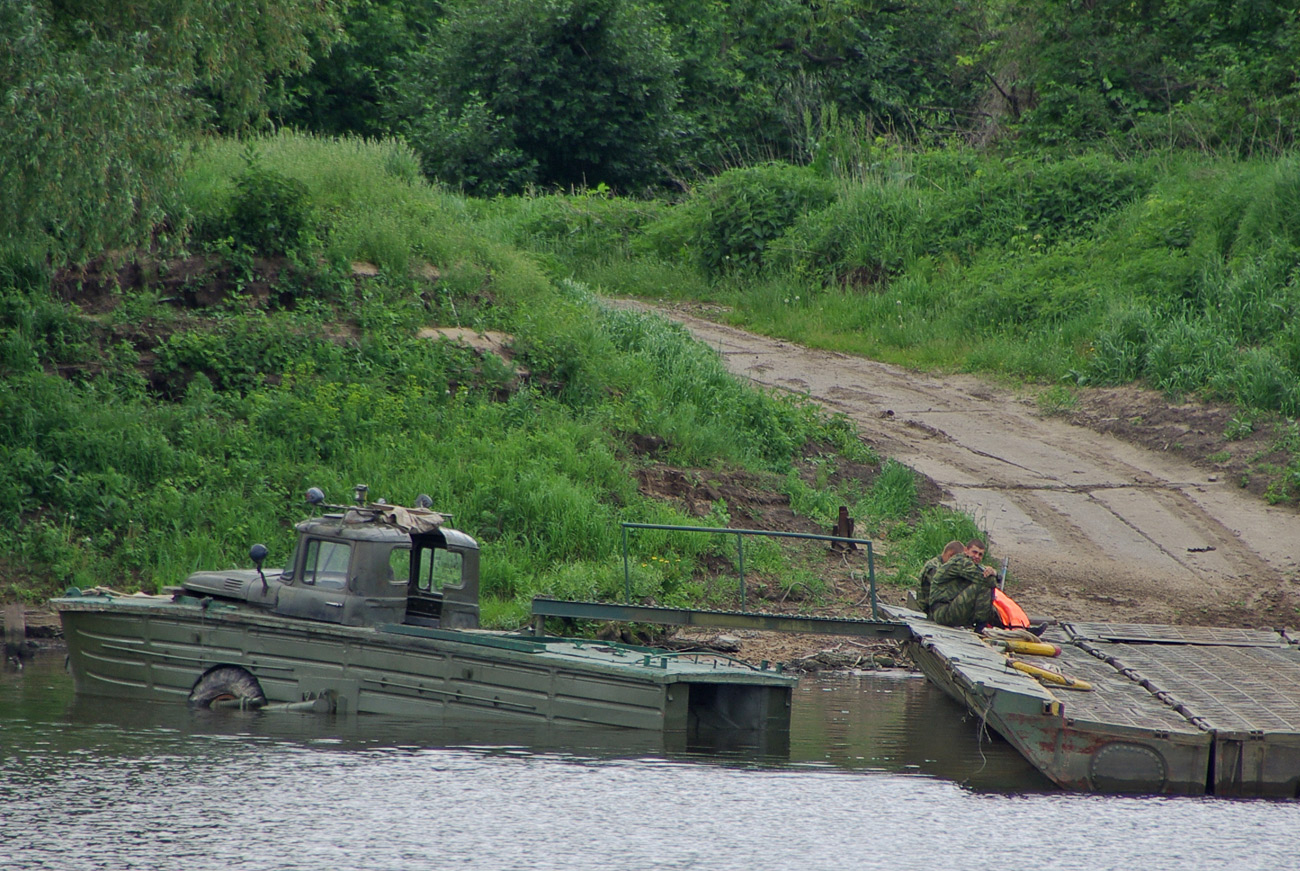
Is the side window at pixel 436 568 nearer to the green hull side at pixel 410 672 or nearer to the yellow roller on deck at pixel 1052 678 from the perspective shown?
the green hull side at pixel 410 672

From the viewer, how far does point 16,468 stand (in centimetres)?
1856

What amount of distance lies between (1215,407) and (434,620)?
14.3m

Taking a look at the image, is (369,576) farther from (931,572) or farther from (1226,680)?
(1226,680)

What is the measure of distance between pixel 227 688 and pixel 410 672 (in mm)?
1784

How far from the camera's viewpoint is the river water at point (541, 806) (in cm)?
955

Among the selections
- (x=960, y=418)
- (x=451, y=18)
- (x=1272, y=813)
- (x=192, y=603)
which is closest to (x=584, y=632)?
(x=192, y=603)

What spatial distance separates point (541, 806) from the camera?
34.7 feet

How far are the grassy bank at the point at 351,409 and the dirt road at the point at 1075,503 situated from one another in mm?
1215

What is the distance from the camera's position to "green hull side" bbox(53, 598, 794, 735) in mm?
12781

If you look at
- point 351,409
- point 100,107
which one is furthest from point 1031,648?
point 100,107

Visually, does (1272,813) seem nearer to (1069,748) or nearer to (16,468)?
(1069,748)

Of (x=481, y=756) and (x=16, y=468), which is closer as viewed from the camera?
(x=481, y=756)

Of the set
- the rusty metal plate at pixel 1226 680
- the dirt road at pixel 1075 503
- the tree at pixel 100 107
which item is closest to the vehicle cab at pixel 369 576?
the tree at pixel 100 107

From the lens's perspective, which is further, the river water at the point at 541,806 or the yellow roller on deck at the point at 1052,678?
the yellow roller on deck at the point at 1052,678
